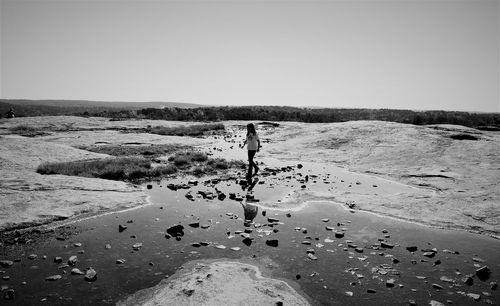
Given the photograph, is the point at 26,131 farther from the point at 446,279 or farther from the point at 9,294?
the point at 446,279

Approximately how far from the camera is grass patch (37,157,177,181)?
44.4ft

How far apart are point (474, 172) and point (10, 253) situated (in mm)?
17348

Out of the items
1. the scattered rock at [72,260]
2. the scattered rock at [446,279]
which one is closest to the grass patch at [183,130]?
the scattered rock at [72,260]

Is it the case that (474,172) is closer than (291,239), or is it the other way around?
(291,239)

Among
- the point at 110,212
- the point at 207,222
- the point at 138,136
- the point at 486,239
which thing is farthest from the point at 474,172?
the point at 138,136

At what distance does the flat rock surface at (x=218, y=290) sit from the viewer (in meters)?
5.11

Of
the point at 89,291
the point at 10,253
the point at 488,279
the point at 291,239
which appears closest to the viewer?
the point at 89,291

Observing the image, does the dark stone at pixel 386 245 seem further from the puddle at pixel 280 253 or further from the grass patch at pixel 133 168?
the grass patch at pixel 133 168

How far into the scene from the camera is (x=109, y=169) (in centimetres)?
1406

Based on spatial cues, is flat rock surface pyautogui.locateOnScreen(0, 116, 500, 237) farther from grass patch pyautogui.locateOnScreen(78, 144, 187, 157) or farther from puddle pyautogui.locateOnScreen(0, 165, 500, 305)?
grass patch pyautogui.locateOnScreen(78, 144, 187, 157)

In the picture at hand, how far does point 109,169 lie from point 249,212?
752cm

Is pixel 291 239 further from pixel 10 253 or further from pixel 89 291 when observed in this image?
pixel 10 253

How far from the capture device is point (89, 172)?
1388 cm

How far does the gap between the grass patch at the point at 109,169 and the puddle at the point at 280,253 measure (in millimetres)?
4201
